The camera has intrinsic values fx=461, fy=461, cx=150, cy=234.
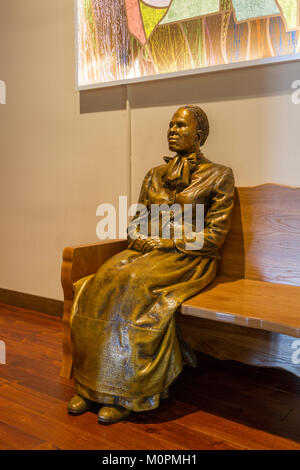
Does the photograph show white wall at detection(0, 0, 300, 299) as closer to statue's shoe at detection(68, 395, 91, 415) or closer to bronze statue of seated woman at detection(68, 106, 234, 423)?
bronze statue of seated woman at detection(68, 106, 234, 423)

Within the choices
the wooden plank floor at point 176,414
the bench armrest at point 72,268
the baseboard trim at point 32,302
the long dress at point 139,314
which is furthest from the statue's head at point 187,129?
→ the baseboard trim at point 32,302

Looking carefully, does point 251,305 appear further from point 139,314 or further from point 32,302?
point 32,302

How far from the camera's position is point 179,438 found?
5.92 ft

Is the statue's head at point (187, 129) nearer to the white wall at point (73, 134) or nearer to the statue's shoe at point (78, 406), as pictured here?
the white wall at point (73, 134)

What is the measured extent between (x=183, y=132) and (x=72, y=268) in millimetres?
880

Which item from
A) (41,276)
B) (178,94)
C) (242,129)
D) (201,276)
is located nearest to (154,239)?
(201,276)

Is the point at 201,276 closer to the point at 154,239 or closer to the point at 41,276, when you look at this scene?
the point at 154,239

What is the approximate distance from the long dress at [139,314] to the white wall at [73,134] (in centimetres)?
38

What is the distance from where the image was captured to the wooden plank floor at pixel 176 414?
1781 millimetres

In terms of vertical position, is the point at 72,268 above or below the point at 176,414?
above

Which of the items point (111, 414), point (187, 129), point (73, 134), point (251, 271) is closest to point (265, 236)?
point (251, 271)

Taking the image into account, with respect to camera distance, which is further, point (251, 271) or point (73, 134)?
point (73, 134)

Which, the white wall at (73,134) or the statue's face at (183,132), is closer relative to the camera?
the statue's face at (183,132)

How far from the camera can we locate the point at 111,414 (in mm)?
1904
